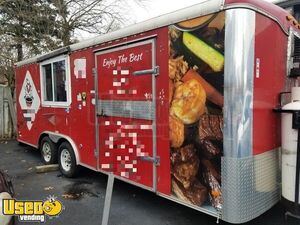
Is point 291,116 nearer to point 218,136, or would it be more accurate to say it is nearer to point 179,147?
point 218,136

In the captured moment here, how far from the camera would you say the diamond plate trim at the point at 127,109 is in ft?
13.4

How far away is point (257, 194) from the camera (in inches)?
129

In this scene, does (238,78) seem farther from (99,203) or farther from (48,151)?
(48,151)

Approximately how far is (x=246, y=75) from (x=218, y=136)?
2.25 feet

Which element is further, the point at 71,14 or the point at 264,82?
the point at 71,14

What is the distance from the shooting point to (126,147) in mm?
4453

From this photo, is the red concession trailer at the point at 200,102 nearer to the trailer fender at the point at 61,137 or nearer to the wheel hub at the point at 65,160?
the trailer fender at the point at 61,137

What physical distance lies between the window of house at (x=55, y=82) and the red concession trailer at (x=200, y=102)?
115 cm

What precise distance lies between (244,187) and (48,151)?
521cm

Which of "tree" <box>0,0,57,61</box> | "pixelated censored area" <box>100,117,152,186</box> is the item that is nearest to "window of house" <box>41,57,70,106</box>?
"pixelated censored area" <box>100,117,152,186</box>

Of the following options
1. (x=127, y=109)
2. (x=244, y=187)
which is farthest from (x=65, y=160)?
(x=244, y=187)

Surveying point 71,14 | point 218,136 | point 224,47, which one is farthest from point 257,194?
point 71,14

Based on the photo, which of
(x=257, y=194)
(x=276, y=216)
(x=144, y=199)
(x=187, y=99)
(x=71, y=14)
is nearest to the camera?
(x=257, y=194)

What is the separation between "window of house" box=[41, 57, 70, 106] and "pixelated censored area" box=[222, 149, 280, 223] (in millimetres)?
3881
